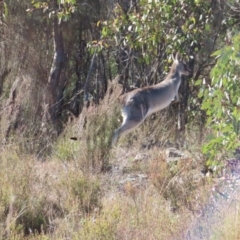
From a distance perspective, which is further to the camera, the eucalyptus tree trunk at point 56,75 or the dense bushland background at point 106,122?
the eucalyptus tree trunk at point 56,75

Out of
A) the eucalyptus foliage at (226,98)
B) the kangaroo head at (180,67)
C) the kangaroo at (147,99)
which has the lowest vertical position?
the kangaroo at (147,99)

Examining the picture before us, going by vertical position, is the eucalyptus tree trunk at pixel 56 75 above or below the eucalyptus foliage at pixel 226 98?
below

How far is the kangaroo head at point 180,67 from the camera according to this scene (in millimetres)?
13469

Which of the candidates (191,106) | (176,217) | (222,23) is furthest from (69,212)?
(191,106)

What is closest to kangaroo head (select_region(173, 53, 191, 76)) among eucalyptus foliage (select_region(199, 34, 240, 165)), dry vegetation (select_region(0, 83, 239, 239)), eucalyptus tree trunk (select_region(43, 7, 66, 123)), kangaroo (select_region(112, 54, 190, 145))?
kangaroo (select_region(112, 54, 190, 145))

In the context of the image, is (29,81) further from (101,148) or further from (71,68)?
(101,148)

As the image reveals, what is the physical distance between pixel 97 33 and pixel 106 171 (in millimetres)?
5842

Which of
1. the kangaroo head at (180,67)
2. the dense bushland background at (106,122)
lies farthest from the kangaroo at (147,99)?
the dense bushland background at (106,122)

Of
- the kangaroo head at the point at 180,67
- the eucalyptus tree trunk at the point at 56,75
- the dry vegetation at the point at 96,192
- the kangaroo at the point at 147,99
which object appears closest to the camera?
the dry vegetation at the point at 96,192

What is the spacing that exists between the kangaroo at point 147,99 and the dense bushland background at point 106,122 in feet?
0.81

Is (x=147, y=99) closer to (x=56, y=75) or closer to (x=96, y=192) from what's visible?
(x=56, y=75)

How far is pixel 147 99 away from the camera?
12.1m

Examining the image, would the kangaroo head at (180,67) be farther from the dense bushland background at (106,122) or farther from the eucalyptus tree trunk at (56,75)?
the eucalyptus tree trunk at (56,75)

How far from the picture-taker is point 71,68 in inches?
595
